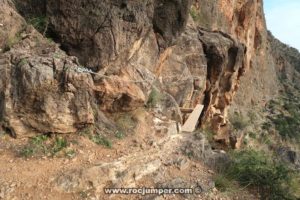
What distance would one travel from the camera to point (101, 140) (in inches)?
280

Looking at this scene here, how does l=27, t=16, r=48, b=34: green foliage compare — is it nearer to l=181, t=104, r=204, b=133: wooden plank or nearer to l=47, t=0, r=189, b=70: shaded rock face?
l=47, t=0, r=189, b=70: shaded rock face

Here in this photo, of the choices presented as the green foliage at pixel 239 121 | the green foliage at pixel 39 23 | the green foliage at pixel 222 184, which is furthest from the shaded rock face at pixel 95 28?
the green foliage at pixel 239 121

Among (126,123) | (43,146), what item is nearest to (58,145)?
(43,146)

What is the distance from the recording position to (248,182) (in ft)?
23.7

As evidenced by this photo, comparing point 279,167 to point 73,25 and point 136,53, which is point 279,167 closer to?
point 136,53

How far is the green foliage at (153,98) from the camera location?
29.2ft

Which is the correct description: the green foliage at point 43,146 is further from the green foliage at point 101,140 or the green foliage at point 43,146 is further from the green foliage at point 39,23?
the green foliage at point 39,23

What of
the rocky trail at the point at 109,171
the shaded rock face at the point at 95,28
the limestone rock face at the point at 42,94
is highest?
the shaded rock face at the point at 95,28

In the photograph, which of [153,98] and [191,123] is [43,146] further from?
[191,123]

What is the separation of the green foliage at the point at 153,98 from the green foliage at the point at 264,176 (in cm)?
227

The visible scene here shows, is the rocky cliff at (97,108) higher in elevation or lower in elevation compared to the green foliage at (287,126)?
higher

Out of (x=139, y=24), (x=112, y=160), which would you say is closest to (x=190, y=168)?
(x=112, y=160)

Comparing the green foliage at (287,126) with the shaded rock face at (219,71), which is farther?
the green foliage at (287,126)

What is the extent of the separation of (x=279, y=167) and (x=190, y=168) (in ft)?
5.43
